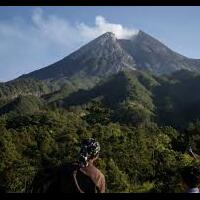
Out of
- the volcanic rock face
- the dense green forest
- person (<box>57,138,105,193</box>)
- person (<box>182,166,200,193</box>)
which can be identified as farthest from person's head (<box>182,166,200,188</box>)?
the volcanic rock face

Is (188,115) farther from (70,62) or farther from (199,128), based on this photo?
(70,62)

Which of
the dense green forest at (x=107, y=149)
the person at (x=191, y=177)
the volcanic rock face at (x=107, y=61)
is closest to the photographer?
the person at (x=191, y=177)

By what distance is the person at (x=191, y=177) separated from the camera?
Result: 1.92 meters

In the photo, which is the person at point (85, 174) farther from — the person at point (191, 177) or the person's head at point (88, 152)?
the person at point (191, 177)

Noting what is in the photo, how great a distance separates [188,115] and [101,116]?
40.6 meters

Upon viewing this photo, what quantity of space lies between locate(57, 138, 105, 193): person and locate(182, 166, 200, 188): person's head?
34 centimetres

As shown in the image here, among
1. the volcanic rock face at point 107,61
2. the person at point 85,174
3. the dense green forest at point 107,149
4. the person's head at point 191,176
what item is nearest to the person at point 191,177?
the person's head at point 191,176

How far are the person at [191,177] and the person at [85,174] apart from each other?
1.12 feet

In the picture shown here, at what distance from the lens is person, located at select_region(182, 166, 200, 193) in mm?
1922

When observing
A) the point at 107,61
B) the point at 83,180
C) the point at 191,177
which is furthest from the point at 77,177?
the point at 107,61

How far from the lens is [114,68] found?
575 feet

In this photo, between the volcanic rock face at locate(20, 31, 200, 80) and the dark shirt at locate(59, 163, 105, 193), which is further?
the volcanic rock face at locate(20, 31, 200, 80)

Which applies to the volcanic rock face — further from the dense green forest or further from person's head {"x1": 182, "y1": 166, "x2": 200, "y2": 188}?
person's head {"x1": 182, "y1": 166, "x2": 200, "y2": 188}

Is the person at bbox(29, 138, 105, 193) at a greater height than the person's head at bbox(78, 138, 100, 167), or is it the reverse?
the person's head at bbox(78, 138, 100, 167)
